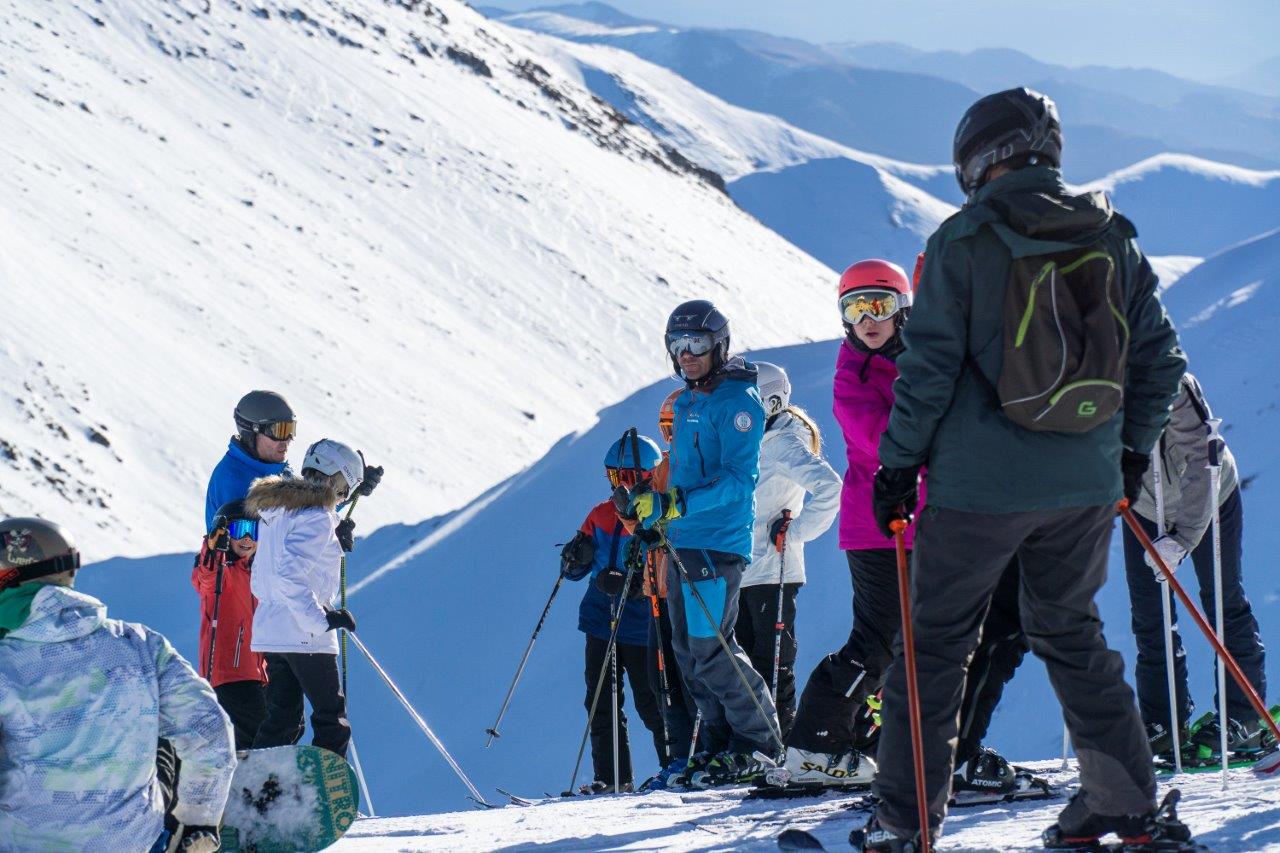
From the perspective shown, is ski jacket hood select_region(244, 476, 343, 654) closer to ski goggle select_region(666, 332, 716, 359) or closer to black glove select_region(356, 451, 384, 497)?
black glove select_region(356, 451, 384, 497)

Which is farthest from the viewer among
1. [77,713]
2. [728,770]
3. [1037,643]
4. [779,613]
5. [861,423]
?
[779,613]

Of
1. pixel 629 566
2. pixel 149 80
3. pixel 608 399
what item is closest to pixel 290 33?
pixel 149 80

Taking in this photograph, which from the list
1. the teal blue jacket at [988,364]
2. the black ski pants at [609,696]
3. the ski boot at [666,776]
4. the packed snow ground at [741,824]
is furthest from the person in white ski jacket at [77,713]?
the black ski pants at [609,696]

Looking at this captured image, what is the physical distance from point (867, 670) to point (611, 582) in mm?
2678

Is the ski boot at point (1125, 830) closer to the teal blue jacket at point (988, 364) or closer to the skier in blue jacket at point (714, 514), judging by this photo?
the teal blue jacket at point (988, 364)

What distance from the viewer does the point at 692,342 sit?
19.0 ft

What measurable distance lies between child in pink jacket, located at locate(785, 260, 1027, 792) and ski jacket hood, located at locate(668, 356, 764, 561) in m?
0.84

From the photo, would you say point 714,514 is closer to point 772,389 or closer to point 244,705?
point 772,389

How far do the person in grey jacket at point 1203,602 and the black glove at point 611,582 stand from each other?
279 cm

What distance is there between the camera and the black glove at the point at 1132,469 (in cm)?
363

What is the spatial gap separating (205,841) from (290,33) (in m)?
54.2

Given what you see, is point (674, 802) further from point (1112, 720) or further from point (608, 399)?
point (608, 399)

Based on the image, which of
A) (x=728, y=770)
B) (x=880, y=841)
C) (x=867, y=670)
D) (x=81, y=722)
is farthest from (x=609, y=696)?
(x=81, y=722)

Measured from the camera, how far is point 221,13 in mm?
50594
